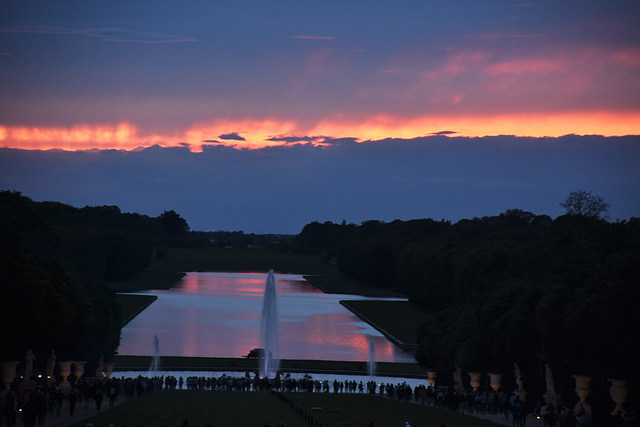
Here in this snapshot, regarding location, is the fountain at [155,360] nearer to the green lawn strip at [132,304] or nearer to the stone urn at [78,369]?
the stone urn at [78,369]

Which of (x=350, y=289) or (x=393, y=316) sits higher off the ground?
(x=350, y=289)

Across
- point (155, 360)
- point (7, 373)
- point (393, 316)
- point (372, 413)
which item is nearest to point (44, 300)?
point (7, 373)

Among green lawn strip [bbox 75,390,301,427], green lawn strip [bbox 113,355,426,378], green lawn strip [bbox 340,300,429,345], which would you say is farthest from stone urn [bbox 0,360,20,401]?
green lawn strip [bbox 340,300,429,345]

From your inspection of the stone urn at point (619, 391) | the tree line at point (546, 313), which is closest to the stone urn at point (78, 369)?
the tree line at point (546, 313)

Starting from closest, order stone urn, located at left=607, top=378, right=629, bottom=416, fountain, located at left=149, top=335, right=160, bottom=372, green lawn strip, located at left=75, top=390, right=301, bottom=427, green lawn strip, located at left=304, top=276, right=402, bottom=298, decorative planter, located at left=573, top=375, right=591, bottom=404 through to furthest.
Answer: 1. green lawn strip, located at left=75, top=390, right=301, bottom=427
2. stone urn, located at left=607, top=378, right=629, bottom=416
3. decorative planter, located at left=573, top=375, right=591, bottom=404
4. fountain, located at left=149, top=335, right=160, bottom=372
5. green lawn strip, located at left=304, top=276, right=402, bottom=298

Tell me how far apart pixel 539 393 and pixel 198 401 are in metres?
15.9

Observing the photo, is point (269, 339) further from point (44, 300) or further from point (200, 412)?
point (200, 412)

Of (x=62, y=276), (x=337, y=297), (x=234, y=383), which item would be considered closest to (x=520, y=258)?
(x=234, y=383)

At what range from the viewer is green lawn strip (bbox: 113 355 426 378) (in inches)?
1890

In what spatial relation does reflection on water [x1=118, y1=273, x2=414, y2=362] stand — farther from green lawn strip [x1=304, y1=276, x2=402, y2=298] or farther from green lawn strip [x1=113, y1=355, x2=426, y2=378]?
green lawn strip [x1=304, y1=276, x2=402, y2=298]

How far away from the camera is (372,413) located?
94.5 ft

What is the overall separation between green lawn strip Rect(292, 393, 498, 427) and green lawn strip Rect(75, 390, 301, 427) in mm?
891

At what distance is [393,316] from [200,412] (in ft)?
163

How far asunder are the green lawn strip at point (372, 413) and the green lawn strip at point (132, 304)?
35.7 metres
